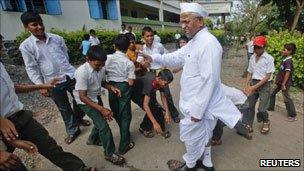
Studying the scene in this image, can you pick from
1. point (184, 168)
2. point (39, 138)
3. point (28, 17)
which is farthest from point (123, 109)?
point (28, 17)

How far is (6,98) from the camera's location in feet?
7.72

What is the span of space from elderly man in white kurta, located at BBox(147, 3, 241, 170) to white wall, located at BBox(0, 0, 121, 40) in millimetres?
8396

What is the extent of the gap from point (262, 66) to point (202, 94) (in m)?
1.91

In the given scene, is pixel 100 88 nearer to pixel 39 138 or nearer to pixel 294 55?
pixel 39 138

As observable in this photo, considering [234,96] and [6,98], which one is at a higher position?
[6,98]

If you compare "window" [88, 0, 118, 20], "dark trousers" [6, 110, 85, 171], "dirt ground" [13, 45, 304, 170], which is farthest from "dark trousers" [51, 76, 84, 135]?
"window" [88, 0, 118, 20]

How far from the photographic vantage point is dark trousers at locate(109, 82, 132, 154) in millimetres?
3521

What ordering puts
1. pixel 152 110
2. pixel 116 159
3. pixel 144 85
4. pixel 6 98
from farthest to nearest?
pixel 152 110
pixel 144 85
pixel 116 159
pixel 6 98

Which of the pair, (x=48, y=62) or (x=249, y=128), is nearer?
(x=48, y=62)

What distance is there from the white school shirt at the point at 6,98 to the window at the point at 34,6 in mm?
7925

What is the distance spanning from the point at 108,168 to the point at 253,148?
2241mm

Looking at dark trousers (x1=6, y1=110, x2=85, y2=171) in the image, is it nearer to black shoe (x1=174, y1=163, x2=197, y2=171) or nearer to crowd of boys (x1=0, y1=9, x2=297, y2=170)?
crowd of boys (x1=0, y1=9, x2=297, y2=170)

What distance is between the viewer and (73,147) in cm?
396

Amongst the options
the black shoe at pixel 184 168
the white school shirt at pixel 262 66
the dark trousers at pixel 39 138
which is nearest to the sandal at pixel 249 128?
the white school shirt at pixel 262 66
